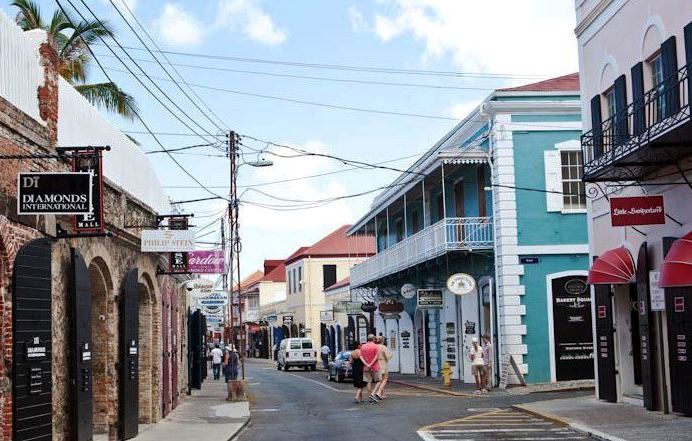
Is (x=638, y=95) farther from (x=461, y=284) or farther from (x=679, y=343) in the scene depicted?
(x=461, y=284)

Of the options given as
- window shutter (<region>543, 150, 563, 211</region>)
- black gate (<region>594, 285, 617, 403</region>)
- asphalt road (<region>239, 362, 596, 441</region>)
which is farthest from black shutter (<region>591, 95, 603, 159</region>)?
window shutter (<region>543, 150, 563, 211</region>)

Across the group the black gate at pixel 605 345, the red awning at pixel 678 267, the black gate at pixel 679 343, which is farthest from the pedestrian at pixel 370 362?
the red awning at pixel 678 267

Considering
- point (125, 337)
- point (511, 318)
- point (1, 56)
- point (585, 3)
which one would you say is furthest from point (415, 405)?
point (1, 56)

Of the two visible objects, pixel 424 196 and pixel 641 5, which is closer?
pixel 641 5

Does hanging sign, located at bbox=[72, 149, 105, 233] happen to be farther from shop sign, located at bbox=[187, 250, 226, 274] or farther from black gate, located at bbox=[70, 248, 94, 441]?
shop sign, located at bbox=[187, 250, 226, 274]

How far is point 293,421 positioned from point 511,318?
9.56 meters

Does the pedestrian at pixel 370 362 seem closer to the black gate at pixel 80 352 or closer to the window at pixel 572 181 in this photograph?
the window at pixel 572 181

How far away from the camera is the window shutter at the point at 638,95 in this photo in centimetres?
1697

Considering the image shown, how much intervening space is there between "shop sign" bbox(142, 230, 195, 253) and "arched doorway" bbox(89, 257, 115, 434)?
5.47ft

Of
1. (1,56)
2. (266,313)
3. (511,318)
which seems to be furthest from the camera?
(266,313)

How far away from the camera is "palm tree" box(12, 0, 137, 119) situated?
24.3 m

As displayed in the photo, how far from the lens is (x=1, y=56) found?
10.7 meters

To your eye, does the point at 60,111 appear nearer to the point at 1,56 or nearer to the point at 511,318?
the point at 1,56

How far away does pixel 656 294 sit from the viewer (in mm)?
17516
